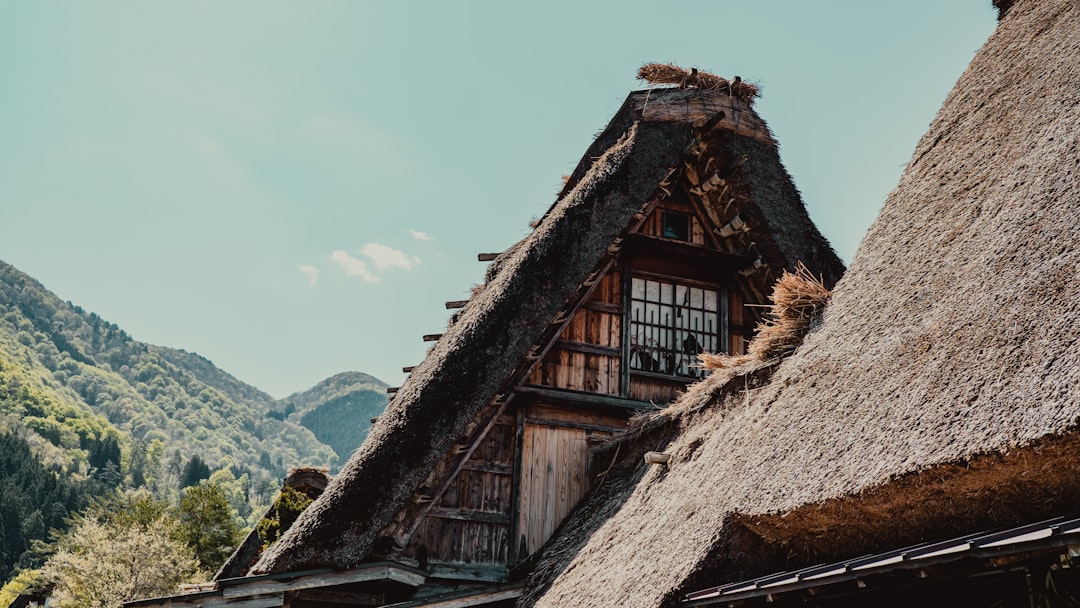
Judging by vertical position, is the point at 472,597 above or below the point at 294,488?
below

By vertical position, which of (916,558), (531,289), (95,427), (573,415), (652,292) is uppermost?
(95,427)

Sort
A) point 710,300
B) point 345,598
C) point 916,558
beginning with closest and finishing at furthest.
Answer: point 916,558, point 345,598, point 710,300

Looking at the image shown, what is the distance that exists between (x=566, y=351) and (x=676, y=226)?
91.3 inches

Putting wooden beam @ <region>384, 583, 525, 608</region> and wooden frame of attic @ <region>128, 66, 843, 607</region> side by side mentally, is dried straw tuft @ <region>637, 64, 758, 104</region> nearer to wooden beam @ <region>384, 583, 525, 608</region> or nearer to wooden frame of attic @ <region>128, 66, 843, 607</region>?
wooden frame of attic @ <region>128, 66, 843, 607</region>

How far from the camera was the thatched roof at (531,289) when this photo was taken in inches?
344

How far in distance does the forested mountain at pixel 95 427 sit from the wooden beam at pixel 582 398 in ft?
209

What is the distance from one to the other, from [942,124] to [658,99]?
4.08 meters

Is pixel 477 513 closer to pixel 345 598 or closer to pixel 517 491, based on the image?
pixel 517 491

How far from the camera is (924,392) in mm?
5230

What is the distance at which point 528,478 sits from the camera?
34.1 ft

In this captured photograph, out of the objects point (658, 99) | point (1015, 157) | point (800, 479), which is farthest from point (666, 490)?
point (658, 99)

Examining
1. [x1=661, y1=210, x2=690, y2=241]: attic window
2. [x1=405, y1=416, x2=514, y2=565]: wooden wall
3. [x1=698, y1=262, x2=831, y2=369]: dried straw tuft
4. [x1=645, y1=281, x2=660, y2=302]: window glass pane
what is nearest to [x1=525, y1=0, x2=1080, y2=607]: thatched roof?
[x1=698, y1=262, x2=831, y2=369]: dried straw tuft

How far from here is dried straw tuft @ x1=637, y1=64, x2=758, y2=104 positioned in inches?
451

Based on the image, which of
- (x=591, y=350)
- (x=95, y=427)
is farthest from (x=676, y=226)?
(x=95, y=427)
